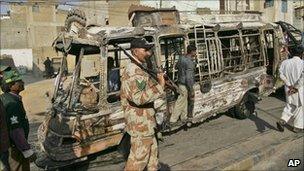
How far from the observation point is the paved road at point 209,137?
22.5ft

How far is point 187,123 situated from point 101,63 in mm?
2680

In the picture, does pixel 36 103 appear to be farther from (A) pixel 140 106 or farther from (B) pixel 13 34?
(B) pixel 13 34

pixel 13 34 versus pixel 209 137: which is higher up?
pixel 13 34

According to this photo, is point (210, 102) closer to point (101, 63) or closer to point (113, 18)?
point (101, 63)

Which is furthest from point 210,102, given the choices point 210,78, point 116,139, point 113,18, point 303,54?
point 113,18

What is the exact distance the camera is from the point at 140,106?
4859mm

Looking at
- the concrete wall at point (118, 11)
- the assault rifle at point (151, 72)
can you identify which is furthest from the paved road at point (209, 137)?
the concrete wall at point (118, 11)

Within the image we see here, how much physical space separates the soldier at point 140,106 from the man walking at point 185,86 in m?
2.99

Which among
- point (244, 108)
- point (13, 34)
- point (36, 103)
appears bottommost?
point (36, 103)

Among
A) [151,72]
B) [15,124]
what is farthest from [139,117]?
[15,124]

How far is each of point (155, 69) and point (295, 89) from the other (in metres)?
2.80

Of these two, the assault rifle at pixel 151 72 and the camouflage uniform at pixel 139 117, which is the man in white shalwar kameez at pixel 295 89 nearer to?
the assault rifle at pixel 151 72

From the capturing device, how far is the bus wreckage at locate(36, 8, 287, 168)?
6457 mm

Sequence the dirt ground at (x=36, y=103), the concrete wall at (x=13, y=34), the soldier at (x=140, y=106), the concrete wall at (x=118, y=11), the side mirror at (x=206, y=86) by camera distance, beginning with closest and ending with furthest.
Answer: the soldier at (x=140, y=106) → the side mirror at (x=206, y=86) → the dirt ground at (x=36, y=103) → the concrete wall at (x=118, y=11) → the concrete wall at (x=13, y=34)
